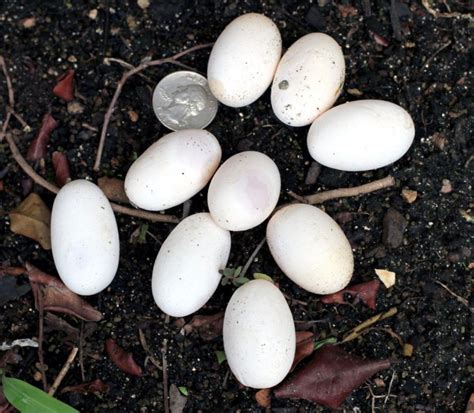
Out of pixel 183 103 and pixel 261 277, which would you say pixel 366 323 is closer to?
pixel 261 277

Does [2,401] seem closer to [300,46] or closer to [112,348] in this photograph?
[112,348]

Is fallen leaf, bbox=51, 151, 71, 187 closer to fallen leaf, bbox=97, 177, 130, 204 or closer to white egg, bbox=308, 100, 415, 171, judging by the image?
fallen leaf, bbox=97, 177, 130, 204

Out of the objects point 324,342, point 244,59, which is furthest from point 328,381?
point 244,59

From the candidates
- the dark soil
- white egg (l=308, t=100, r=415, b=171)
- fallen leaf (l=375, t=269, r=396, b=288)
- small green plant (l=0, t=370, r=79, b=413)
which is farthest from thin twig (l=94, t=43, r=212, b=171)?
fallen leaf (l=375, t=269, r=396, b=288)

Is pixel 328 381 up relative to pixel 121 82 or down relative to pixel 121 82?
down

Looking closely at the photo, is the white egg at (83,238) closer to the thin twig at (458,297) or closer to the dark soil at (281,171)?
the dark soil at (281,171)

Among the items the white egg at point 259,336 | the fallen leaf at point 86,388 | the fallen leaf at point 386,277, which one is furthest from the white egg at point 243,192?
the fallen leaf at point 86,388

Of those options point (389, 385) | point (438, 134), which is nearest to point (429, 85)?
point (438, 134)
